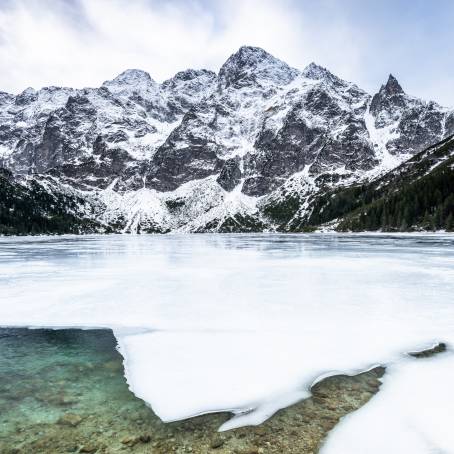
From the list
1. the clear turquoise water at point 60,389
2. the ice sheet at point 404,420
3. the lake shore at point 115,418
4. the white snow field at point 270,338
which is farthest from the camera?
the white snow field at point 270,338

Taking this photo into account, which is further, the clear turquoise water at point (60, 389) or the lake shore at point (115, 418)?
the clear turquoise water at point (60, 389)

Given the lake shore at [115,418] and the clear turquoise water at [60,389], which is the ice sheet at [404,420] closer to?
the lake shore at [115,418]

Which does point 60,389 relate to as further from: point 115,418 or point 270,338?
point 270,338

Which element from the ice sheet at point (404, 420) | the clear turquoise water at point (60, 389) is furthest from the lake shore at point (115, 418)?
the ice sheet at point (404, 420)

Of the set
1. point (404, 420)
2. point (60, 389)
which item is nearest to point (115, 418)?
point (60, 389)

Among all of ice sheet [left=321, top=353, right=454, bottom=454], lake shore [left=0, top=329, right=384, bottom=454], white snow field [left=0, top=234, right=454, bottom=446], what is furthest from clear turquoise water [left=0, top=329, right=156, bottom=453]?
A: ice sheet [left=321, top=353, right=454, bottom=454]

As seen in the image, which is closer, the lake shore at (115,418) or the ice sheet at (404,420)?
the ice sheet at (404,420)

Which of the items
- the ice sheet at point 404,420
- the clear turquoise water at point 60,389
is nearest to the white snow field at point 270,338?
the ice sheet at point 404,420

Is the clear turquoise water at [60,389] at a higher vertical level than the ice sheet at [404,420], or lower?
lower

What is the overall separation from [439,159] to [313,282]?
15909 centimetres

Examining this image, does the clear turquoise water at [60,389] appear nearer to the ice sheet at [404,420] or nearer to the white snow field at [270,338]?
the white snow field at [270,338]

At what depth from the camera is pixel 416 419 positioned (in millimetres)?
5438

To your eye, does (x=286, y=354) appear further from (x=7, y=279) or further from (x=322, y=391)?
(x=7, y=279)

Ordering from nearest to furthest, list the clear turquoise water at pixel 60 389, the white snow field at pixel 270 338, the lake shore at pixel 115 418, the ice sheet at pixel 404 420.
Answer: the ice sheet at pixel 404 420, the lake shore at pixel 115 418, the clear turquoise water at pixel 60 389, the white snow field at pixel 270 338
